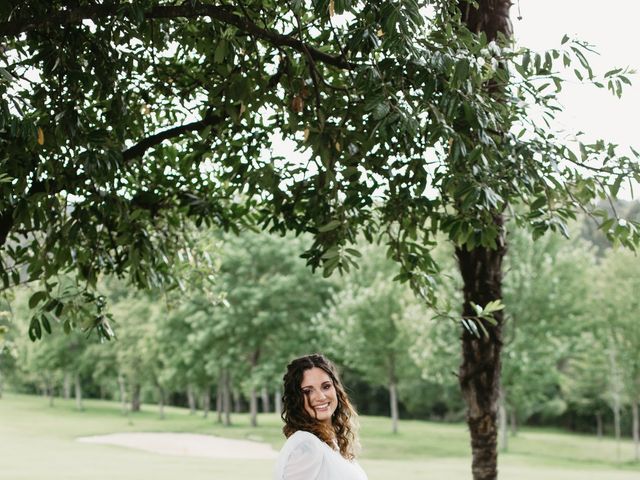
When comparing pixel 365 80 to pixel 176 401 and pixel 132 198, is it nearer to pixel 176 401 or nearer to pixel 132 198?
pixel 132 198

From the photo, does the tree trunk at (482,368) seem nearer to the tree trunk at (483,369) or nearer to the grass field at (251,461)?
the tree trunk at (483,369)

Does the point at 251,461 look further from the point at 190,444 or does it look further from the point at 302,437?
the point at 302,437

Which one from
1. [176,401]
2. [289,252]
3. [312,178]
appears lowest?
[176,401]

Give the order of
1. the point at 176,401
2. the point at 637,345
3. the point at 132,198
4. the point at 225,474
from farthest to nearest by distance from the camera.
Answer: the point at 176,401
the point at 637,345
the point at 225,474
the point at 132,198

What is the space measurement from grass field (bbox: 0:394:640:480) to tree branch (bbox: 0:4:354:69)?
911 inches

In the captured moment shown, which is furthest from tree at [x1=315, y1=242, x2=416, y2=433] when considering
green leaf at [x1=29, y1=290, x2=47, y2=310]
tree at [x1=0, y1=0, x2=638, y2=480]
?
green leaf at [x1=29, y1=290, x2=47, y2=310]

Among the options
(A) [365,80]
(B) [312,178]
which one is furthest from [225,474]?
(A) [365,80]

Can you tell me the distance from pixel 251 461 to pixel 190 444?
8904 mm

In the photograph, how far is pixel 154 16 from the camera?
582 cm

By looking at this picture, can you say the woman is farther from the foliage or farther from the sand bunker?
the sand bunker

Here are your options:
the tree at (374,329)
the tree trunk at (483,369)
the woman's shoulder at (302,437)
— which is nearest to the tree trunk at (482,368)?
the tree trunk at (483,369)

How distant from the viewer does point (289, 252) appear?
45.8 m

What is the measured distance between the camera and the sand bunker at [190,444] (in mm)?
37688

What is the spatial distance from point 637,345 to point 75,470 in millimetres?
24618
